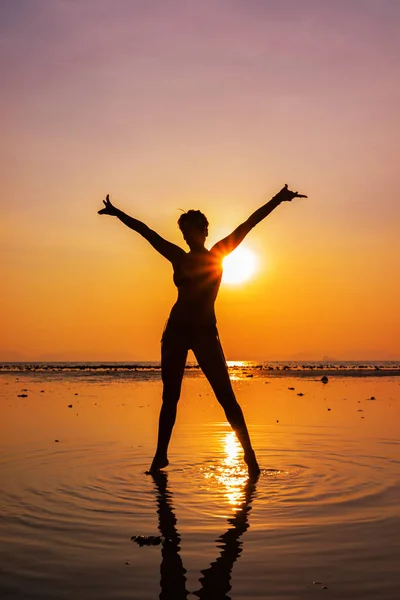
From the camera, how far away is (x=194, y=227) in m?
8.68

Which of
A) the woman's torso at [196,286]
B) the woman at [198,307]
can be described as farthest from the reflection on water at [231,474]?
the woman's torso at [196,286]

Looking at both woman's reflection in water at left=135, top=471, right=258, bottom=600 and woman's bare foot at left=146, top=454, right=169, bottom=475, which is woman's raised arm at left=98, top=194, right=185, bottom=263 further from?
woman's reflection in water at left=135, top=471, right=258, bottom=600

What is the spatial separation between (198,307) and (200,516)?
9.77ft

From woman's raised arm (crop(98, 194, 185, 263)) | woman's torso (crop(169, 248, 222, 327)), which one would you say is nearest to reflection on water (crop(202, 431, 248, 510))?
woman's torso (crop(169, 248, 222, 327))

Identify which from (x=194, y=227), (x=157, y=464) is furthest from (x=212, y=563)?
(x=194, y=227)

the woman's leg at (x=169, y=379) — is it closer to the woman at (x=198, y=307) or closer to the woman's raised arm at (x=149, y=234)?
the woman at (x=198, y=307)

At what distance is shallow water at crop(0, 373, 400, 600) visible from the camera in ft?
14.6

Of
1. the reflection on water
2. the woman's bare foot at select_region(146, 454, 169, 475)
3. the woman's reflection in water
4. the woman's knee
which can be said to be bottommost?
the woman's reflection in water

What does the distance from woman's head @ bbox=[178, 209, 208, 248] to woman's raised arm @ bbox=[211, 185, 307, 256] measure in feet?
1.06

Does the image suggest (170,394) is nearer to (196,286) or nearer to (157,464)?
(157,464)

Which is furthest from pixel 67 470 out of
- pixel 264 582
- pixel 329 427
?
pixel 329 427

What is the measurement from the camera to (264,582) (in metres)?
4.43

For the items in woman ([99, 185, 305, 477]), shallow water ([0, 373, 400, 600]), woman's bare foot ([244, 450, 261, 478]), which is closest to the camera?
shallow water ([0, 373, 400, 600])

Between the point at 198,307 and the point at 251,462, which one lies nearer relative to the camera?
the point at 251,462
